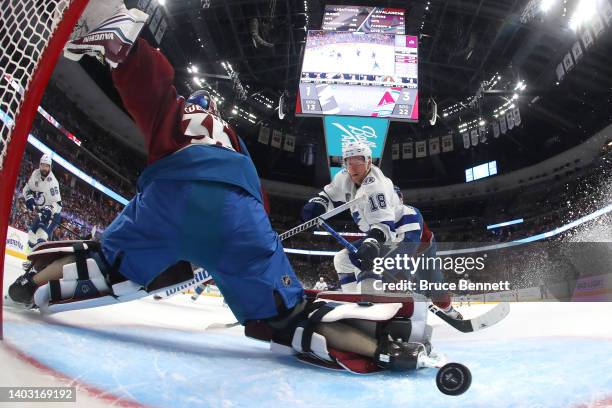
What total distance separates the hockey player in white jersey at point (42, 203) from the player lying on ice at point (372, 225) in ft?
12.5

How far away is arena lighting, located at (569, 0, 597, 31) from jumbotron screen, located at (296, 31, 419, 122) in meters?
4.83

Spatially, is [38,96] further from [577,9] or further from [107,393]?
[577,9]

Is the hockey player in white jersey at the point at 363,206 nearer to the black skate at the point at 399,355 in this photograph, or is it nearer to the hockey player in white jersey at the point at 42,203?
the black skate at the point at 399,355

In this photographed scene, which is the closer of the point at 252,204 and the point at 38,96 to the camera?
the point at 38,96

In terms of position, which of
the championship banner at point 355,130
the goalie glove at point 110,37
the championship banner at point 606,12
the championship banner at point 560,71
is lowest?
the goalie glove at point 110,37

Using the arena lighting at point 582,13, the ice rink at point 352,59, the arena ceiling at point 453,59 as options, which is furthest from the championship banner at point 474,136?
the ice rink at point 352,59

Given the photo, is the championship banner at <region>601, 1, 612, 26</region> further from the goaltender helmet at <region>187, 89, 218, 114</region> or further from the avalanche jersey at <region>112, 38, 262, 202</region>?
the avalanche jersey at <region>112, 38, 262, 202</region>

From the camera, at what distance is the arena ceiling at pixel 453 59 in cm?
1136

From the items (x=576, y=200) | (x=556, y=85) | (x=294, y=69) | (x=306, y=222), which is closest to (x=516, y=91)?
(x=556, y=85)

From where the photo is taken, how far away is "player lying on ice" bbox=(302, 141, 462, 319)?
137cm

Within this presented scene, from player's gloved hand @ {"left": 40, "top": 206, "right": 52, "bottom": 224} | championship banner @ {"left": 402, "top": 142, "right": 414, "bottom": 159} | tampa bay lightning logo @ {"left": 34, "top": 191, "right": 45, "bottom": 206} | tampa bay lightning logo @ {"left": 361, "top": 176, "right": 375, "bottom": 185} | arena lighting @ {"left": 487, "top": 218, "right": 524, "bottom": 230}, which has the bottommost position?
tampa bay lightning logo @ {"left": 361, "top": 176, "right": 375, "bottom": 185}

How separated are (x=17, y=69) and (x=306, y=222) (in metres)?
1.92

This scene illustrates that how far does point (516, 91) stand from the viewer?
12492 mm

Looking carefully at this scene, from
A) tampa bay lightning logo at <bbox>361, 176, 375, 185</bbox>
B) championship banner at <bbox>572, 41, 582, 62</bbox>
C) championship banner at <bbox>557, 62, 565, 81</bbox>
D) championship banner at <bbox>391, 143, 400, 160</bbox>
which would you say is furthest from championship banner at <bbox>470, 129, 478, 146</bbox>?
tampa bay lightning logo at <bbox>361, 176, 375, 185</bbox>
